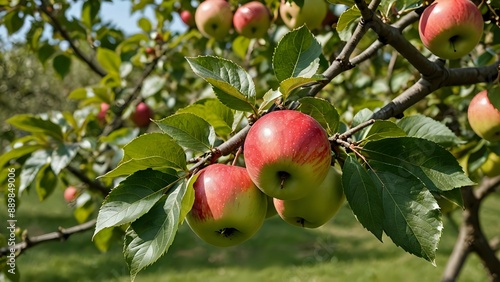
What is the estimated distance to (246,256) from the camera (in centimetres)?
642

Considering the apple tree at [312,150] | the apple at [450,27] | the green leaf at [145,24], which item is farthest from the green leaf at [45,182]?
the apple at [450,27]

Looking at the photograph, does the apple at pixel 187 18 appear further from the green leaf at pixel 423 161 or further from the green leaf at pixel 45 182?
the green leaf at pixel 423 161

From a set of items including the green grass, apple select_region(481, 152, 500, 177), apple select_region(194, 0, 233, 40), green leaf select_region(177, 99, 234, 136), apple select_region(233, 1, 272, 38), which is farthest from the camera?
the green grass

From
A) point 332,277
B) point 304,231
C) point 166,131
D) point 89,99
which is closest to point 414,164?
point 166,131

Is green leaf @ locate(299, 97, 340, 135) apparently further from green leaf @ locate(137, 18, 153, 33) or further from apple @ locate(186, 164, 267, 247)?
green leaf @ locate(137, 18, 153, 33)

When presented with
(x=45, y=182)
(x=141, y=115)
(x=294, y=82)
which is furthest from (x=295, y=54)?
(x=141, y=115)

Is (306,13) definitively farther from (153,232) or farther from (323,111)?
(153,232)

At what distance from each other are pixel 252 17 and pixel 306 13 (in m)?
0.24

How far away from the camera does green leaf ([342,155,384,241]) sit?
0.83 meters

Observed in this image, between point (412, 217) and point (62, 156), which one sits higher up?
point (412, 217)

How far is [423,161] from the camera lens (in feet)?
2.90

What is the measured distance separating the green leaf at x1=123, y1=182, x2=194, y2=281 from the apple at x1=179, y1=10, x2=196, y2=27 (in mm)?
1750

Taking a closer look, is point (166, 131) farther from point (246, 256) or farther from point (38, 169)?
point (246, 256)

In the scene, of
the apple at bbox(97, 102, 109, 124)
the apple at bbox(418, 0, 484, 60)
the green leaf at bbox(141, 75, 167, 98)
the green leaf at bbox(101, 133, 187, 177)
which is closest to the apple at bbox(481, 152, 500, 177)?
the apple at bbox(418, 0, 484, 60)
